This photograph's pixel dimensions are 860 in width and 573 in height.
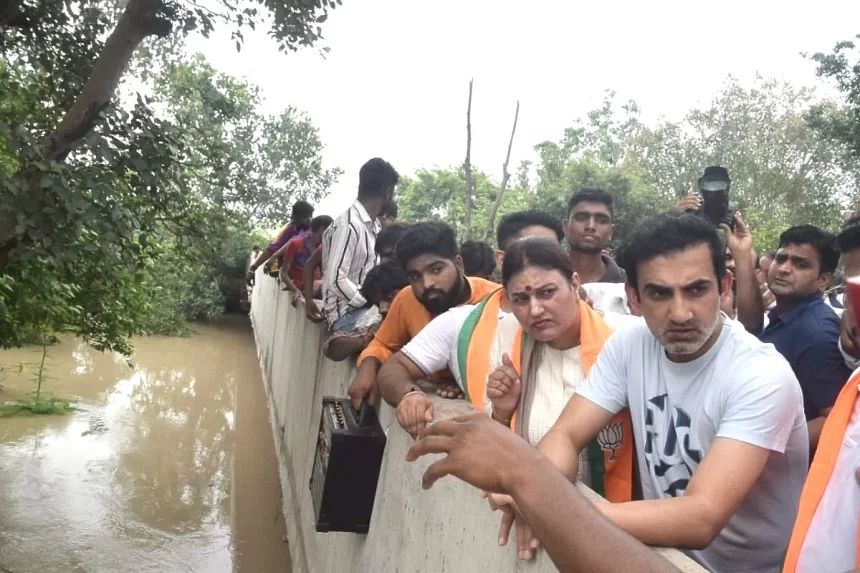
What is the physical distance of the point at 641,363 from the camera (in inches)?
73.5

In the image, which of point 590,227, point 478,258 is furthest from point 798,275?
point 478,258

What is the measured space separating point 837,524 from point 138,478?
6.70 meters

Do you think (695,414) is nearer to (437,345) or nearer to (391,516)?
(437,345)

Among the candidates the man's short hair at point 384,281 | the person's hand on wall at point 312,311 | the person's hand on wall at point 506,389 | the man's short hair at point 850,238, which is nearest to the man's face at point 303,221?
the person's hand on wall at point 312,311

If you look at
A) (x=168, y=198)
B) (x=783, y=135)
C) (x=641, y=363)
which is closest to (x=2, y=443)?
(x=168, y=198)

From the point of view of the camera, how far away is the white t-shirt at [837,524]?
1218 mm

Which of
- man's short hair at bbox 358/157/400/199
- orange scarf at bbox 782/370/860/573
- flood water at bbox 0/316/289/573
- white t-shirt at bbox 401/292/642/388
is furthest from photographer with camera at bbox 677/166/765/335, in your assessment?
flood water at bbox 0/316/289/573

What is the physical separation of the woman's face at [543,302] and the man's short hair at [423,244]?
3.14ft

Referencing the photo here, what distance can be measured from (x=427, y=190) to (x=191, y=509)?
2209cm

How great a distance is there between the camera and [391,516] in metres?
2.79

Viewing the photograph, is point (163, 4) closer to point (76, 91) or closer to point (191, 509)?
point (76, 91)

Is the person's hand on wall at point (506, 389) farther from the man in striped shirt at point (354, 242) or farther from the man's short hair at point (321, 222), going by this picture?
the man's short hair at point (321, 222)

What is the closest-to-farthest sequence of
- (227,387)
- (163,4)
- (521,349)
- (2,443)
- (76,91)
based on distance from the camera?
(521,349) → (163,4) → (76,91) → (2,443) → (227,387)

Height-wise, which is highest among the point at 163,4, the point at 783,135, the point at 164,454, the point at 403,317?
the point at 783,135
